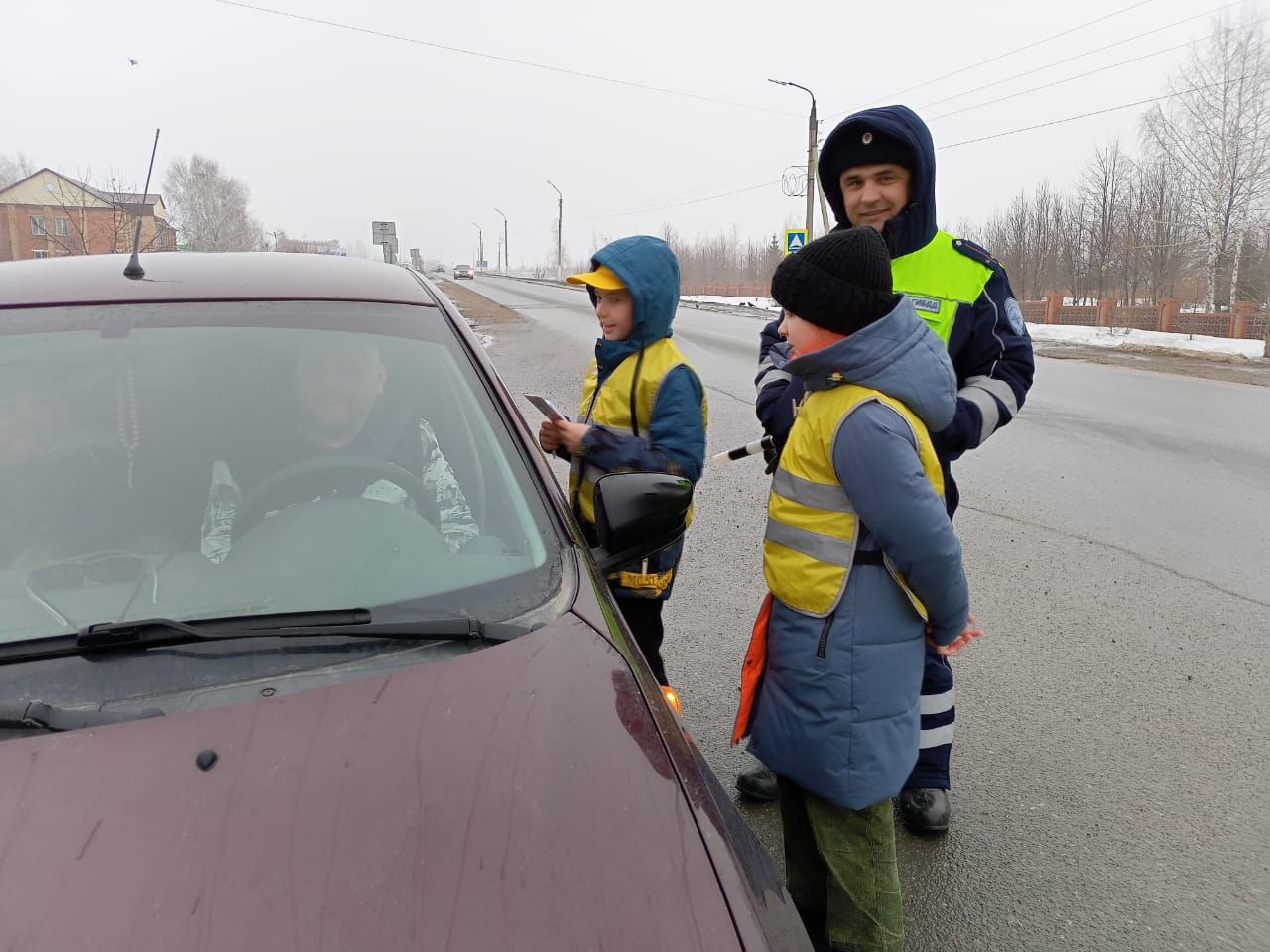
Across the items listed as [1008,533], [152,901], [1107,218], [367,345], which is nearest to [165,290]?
[367,345]

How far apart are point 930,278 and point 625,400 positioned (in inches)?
36.2

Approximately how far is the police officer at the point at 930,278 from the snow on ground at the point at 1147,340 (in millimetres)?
20668

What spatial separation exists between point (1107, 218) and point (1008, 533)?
3686 cm

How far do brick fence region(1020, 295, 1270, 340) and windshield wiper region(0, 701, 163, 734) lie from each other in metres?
23.0

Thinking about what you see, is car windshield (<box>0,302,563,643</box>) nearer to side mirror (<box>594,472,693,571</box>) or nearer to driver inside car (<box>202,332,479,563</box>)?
driver inside car (<box>202,332,479,563</box>)

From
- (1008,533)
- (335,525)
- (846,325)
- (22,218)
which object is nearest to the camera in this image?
(335,525)

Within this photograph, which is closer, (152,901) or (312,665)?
(152,901)

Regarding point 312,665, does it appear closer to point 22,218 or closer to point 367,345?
point 367,345

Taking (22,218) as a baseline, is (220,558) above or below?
below

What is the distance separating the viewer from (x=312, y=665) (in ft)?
4.56

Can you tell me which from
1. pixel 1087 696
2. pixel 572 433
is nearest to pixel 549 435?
pixel 572 433

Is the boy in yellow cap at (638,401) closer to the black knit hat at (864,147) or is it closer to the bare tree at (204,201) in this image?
the black knit hat at (864,147)

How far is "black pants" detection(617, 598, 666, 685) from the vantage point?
106 inches

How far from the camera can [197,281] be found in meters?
2.08
